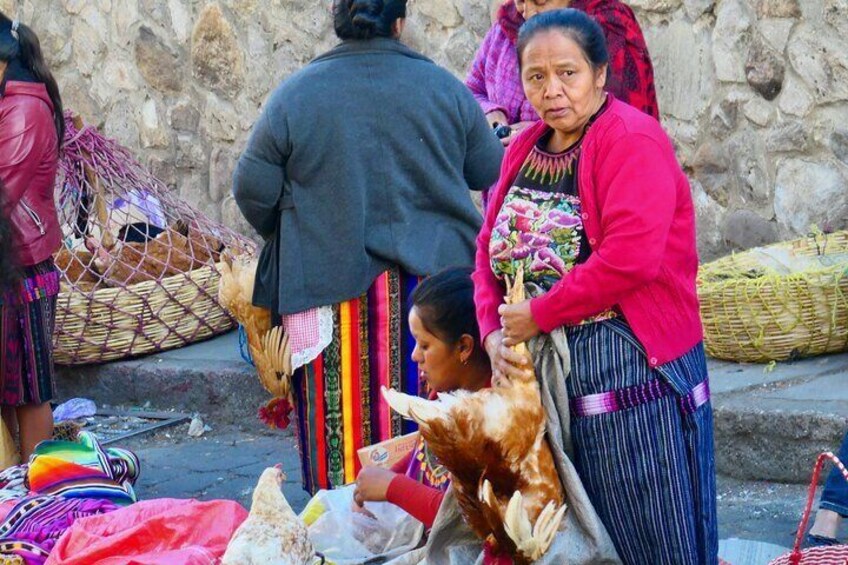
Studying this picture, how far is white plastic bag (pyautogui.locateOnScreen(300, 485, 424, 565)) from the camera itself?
3.57 metres

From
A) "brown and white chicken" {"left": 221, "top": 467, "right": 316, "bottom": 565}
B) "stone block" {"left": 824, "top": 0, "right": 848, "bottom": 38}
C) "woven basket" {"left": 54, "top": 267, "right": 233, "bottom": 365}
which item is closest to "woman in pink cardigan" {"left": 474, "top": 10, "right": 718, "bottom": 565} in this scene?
"brown and white chicken" {"left": 221, "top": 467, "right": 316, "bottom": 565}

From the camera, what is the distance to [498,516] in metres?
2.84

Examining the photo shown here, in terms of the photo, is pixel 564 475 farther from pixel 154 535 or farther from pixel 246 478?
pixel 246 478

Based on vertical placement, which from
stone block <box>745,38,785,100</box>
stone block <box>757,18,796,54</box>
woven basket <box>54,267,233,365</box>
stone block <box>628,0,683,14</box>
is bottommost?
woven basket <box>54,267,233,365</box>

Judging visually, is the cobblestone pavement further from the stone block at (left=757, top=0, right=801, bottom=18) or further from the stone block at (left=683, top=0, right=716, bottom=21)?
the stone block at (left=683, top=0, right=716, bottom=21)

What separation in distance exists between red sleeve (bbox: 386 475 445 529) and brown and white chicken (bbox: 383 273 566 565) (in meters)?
0.50

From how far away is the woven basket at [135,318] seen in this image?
6699 millimetres

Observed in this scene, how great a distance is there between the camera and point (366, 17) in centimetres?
401

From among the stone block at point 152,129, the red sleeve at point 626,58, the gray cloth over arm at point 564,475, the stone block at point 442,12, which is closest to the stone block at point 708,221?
the stone block at point 442,12

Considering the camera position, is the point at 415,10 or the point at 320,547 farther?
the point at 415,10

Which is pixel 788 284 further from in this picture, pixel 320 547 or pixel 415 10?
pixel 415 10

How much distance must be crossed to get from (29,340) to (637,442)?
9.70 feet

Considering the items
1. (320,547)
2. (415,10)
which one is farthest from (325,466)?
(415,10)

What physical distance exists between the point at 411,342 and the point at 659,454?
1522mm
